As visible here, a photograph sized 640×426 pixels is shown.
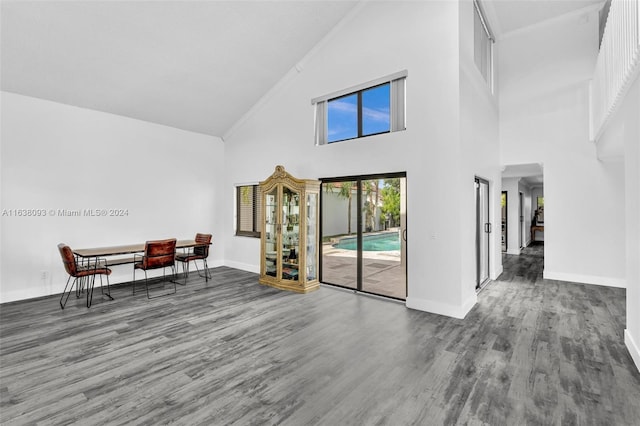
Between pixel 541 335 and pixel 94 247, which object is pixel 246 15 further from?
pixel 541 335

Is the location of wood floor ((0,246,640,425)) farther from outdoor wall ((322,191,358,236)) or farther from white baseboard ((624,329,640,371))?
outdoor wall ((322,191,358,236))

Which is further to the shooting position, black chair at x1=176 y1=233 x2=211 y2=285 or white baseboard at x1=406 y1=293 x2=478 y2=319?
black chair at x1=176 y1=233 x2=211 y2=285

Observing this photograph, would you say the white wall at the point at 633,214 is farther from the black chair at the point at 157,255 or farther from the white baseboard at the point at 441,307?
the black chair at the point at 157,255

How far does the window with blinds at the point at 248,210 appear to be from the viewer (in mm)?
6789

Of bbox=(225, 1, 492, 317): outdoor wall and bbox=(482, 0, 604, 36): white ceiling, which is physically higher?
bbox=(482, 0, 604, 36): white ceiling

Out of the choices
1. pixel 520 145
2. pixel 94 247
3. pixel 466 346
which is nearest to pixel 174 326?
pixel 94 247

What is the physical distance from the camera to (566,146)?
581cm

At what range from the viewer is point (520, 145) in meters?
6.24

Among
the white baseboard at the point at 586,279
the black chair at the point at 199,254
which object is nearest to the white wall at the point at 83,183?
the black chair at the point at 199,254

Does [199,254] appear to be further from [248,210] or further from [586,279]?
[586,279]

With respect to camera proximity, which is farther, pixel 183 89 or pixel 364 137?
pixel 183 89

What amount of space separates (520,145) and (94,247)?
8.44 meters

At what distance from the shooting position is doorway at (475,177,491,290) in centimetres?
516

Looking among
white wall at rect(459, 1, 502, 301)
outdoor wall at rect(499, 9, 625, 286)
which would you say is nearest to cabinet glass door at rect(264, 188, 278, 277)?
white wall at rect(459, 1, 502, 301)
